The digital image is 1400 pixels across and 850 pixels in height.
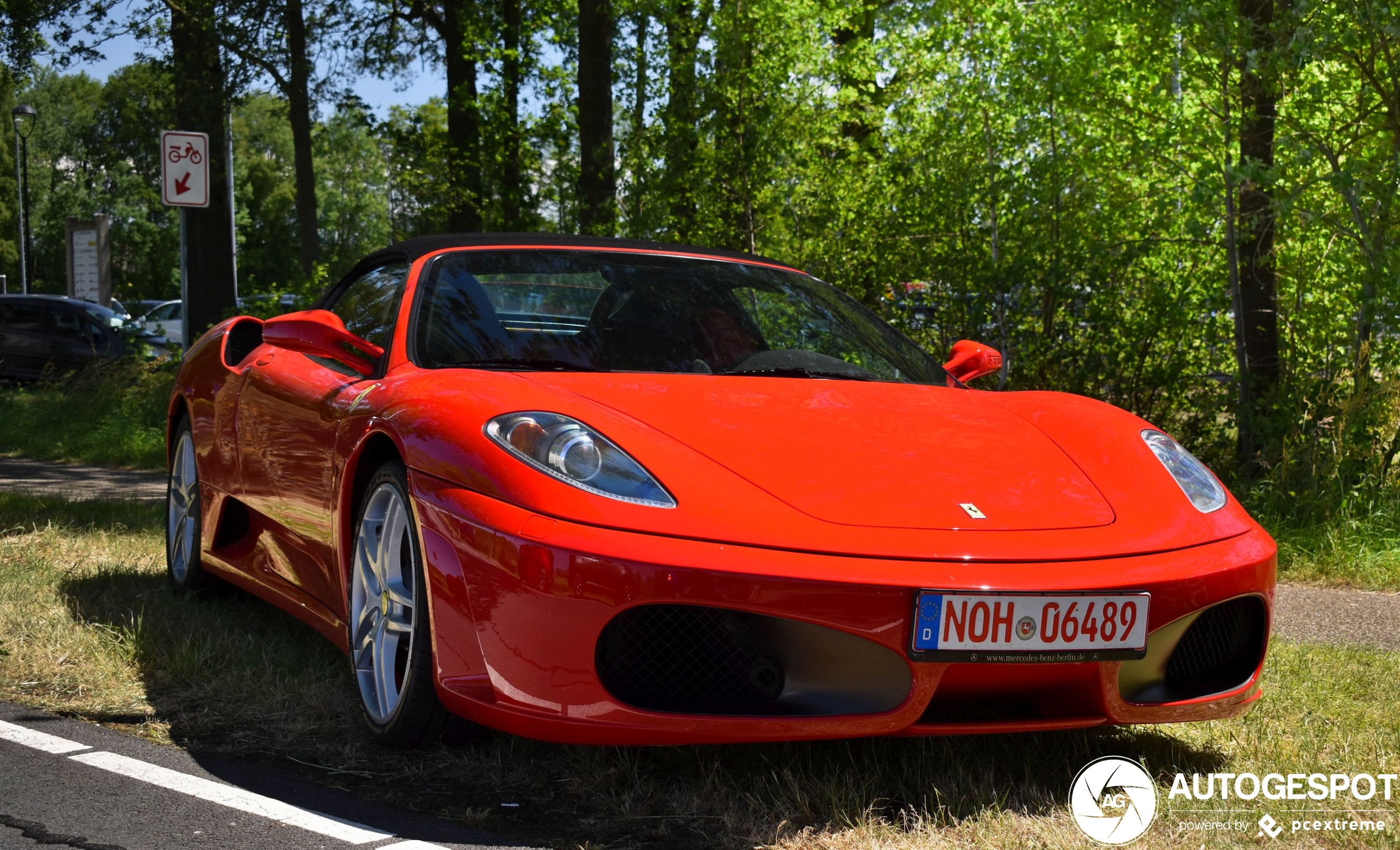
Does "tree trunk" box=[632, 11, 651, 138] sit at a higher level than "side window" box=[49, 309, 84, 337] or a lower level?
higher

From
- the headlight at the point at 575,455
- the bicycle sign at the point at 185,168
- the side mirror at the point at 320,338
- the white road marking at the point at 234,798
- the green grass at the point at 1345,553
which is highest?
the bicycle sign at the point at 185,168

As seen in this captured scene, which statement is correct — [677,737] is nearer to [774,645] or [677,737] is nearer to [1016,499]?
[774,645]

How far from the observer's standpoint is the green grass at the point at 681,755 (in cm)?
279

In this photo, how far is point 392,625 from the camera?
3289 millimetres

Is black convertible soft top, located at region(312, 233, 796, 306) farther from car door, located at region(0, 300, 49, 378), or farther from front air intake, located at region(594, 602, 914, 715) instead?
car door, located at region(0, 300, 49, 378)

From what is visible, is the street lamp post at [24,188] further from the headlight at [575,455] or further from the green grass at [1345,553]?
the headlight at [575,455]

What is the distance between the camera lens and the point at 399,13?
60.9 ft

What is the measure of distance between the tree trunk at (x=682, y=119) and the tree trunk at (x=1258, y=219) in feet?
12.6

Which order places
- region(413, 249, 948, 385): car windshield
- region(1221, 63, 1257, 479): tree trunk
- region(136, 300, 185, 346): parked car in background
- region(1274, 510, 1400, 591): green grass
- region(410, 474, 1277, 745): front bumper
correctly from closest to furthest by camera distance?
region(410, 474, 1277, 745): front bumper → region(413, 249, 948, 385): car windshield → region(1274, 510, 1400, 591): green grass → region(1221, 63, 1257, 479): tree trunk → region(136, 300, 185, 346): parked car in background

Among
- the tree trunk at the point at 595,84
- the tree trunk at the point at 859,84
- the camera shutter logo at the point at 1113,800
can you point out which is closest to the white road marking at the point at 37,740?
the camera shutter logo at the point at 1113,800

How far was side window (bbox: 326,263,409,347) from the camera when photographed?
13.1ft

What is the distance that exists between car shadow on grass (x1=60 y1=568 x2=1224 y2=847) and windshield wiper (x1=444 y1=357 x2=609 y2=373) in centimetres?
92

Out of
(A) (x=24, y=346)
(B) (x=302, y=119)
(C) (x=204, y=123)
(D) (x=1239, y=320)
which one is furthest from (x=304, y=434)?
(A) (x=24, y=346)

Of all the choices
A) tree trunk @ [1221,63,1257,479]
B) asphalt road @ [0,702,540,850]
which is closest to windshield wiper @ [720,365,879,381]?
asphalt road @ [0,702,540,850]
